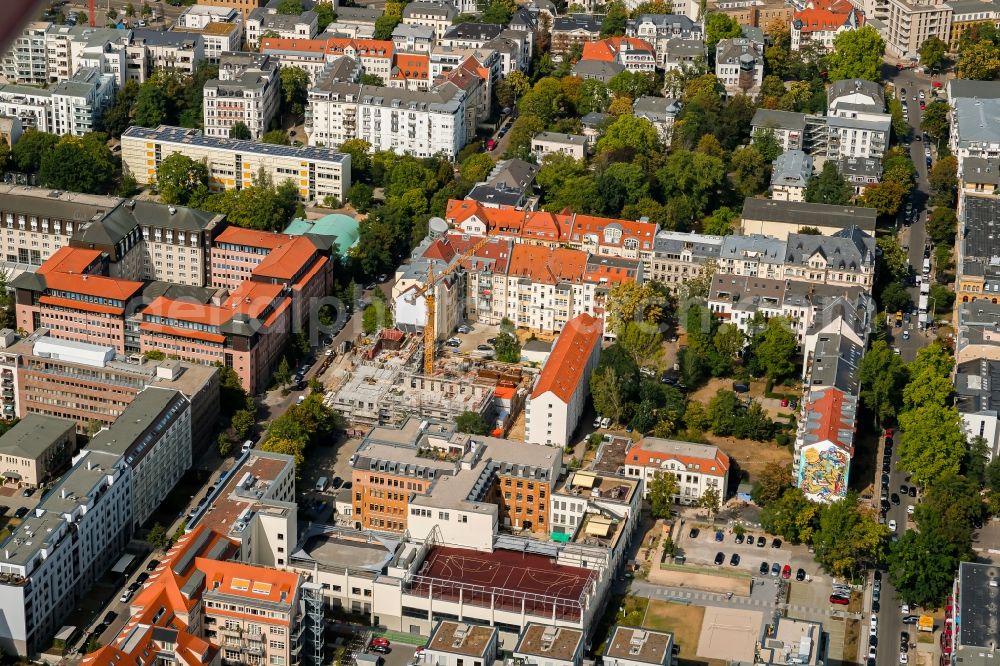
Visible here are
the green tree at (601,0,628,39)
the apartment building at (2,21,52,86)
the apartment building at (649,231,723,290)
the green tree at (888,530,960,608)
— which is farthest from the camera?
the green tree at (601,0,628,39)

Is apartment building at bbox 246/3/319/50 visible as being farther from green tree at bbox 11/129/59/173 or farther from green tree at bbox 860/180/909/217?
green tree at bbox 860/180/909/217

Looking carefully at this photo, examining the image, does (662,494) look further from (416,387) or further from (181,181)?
(181,181)

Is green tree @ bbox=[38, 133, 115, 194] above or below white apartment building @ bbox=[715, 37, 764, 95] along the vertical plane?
below

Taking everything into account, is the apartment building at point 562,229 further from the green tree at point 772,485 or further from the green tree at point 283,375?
the green tree at point 772,485

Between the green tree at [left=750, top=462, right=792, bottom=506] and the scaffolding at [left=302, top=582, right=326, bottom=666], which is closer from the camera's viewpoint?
the scaffolding at [left=302, top=582, right=326, bottom=666]

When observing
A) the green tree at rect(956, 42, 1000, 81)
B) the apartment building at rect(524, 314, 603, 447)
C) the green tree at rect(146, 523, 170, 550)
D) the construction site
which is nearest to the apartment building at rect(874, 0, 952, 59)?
the green tree at rect(956, 42, 1000, 81)

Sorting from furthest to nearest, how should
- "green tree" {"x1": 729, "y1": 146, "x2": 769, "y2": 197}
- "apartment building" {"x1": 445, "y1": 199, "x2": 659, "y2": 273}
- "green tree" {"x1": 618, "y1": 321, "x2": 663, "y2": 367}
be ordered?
"green tree" {"x1": 729, "y1": 146, "x2": 769, "y2": 197} → "apartment building" {"x1": 445, "y1": 199, "x2": 659, "y2": 273} → "green tree" {"x1": 618, "y1": 321, "x2": 663, "y2": 367}

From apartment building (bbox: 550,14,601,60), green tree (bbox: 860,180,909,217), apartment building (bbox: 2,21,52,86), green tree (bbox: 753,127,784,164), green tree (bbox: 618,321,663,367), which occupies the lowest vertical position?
green tree (bbox: 618,321,663,367)

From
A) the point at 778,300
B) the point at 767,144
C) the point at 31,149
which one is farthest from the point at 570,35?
the point at 778,300

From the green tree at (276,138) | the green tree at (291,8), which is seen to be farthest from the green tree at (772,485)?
the green tree at (291,8)
